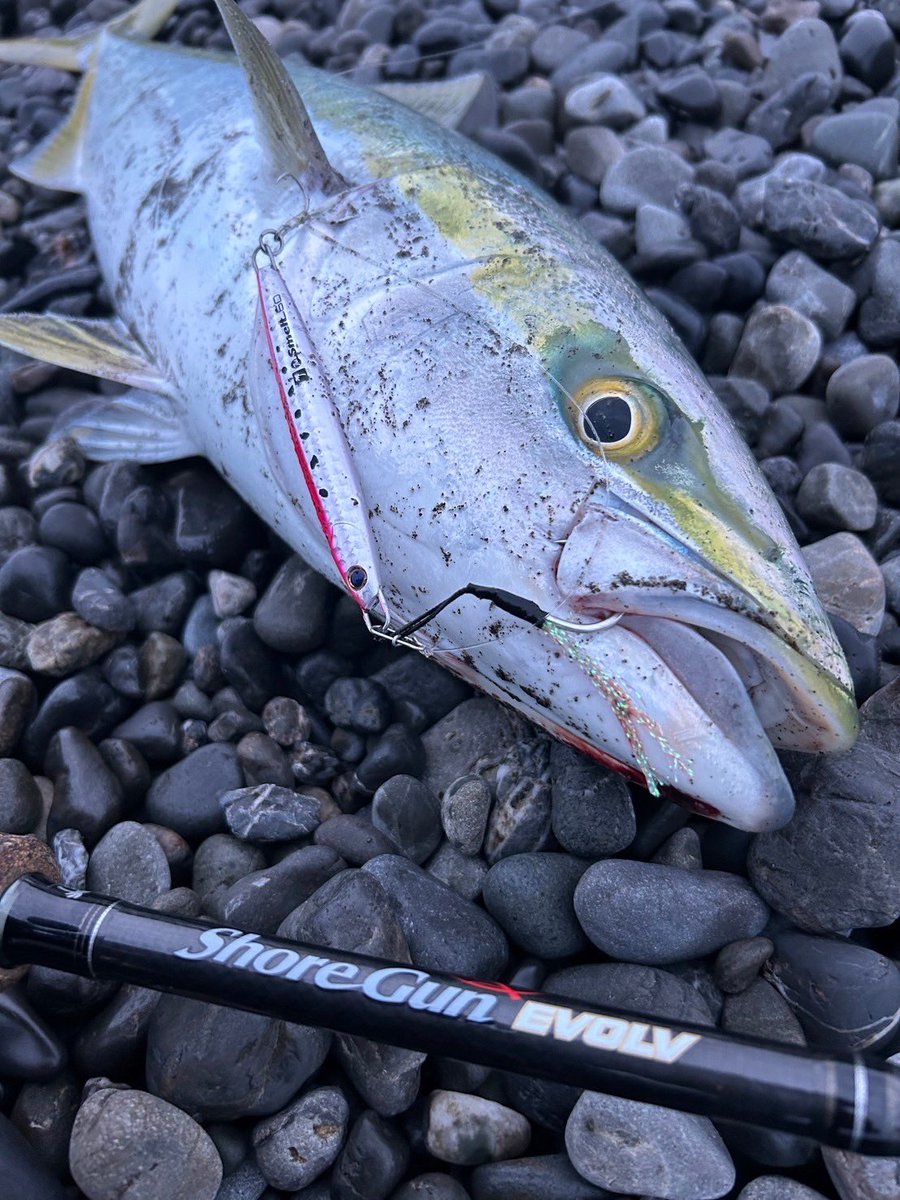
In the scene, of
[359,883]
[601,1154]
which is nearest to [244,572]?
[359,883]

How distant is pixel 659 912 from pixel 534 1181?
528 mm

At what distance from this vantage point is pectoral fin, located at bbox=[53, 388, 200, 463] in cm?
260

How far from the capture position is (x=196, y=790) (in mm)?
2170

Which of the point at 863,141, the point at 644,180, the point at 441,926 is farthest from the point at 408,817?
the point at 863,141

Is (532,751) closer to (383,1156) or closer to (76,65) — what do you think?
(383,1156)

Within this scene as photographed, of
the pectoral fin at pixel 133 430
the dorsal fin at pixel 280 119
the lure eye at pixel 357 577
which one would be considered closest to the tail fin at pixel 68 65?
the pectoral fin at pixel 133 430

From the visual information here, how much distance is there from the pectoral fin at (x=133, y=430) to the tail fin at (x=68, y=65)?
125cm

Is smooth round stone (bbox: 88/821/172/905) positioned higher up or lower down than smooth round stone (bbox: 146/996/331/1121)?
lower down

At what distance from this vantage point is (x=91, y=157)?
10.8 feet

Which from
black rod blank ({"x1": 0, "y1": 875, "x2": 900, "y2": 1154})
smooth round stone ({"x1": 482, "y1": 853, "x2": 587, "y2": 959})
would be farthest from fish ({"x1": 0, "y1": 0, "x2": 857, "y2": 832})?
black rod blank ({"x1": 0, "y1": 875, "x2": 900, "y2": 1154})

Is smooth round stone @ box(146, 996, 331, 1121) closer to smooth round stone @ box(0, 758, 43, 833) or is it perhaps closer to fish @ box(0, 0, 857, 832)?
smooth round stone @ box(0, 758, 43, 833)

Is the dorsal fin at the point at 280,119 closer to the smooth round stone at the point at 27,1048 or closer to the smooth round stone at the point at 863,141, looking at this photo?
the smooth round stone at the point at 27,1048

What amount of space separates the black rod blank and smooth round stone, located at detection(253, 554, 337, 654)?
85 cm

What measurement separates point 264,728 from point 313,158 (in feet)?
4.77
